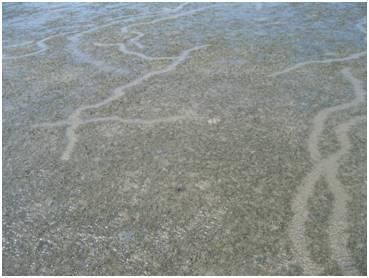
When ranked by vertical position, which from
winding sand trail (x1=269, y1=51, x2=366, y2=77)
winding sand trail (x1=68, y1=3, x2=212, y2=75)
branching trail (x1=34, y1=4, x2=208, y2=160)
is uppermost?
branching trail (x1=34, y1=4, x2=208, y2=160)

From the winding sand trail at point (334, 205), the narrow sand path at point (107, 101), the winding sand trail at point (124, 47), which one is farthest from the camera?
the winding sand trail at point (124, 47)

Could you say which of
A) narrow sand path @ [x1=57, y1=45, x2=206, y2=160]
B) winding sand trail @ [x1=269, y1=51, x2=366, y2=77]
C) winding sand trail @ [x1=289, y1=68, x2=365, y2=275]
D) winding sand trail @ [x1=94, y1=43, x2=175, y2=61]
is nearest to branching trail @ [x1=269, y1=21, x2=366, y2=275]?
winding sand trail @ [x1=289, y1=68, x2=365, y2=275]

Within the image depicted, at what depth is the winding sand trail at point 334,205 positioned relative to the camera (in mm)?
1009

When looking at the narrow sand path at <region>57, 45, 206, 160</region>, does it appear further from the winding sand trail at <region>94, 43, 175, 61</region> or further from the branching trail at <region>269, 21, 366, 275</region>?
the branching trail at <region>269, 21, 366, 275</region>

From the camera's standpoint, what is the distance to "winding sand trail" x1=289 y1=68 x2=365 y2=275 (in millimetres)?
1009

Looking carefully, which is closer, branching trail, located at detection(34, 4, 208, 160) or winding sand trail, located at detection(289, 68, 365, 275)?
winding sand trail, located at detection(289, 68, 365, 275)

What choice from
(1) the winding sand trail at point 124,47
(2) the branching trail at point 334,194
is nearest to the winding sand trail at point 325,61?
(2) the branching trail at point 334,194

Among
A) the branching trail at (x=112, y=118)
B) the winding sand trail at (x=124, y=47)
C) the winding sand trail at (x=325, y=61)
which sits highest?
the branching trail at (x=112, y=118)

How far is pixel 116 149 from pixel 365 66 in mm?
1283

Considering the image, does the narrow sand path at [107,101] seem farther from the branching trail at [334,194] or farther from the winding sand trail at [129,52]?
the branching trail at [334,194]

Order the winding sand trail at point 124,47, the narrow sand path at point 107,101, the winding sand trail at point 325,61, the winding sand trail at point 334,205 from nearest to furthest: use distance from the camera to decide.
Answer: the winding sand trail at point 334,205 → the narrow sand path at point 107,101 → the winding sand trail at point 325,61 → the winding sand trail at point 124,47

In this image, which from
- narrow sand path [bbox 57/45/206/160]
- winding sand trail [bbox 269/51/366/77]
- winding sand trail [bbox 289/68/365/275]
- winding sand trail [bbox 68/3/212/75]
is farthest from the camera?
winding sand trail [bbox 68/3/212/75]

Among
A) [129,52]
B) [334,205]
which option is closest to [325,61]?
[129,52]

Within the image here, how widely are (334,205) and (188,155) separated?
0.48 m
